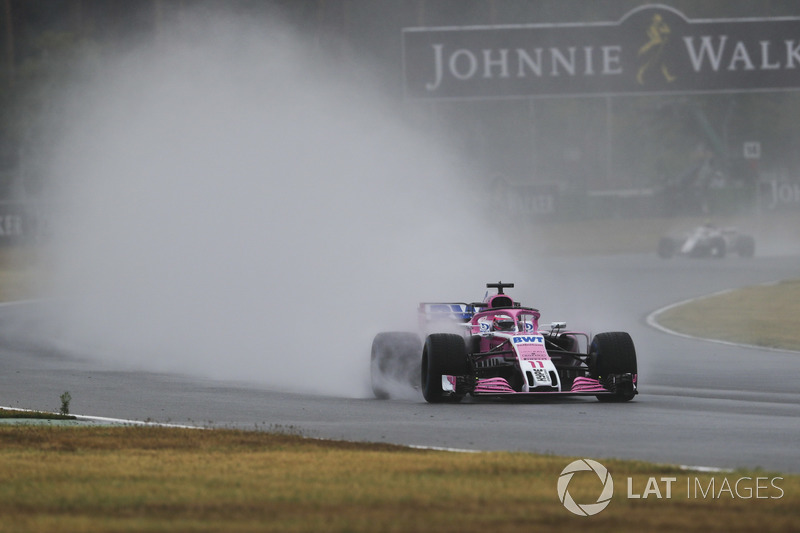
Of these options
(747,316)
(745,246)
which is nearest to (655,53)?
(745,246)

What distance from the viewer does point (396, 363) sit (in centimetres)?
1678

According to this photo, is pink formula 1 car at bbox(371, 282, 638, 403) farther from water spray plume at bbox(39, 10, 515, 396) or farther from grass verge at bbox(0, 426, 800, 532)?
grass verge at bbox(0, 426, 800, 532)

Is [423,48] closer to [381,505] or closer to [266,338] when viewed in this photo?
[266,338]

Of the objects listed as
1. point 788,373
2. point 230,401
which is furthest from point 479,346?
point 788,373

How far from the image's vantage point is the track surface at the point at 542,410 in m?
11.9

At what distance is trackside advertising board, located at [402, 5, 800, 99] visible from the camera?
5325 centimetres

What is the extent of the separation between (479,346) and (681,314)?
52.0 ft

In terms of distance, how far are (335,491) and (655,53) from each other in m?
46.5

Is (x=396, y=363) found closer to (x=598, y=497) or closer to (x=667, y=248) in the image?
(x=598, y=497)

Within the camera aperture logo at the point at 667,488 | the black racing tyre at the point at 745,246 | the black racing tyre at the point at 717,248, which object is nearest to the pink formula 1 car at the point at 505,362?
the camera aperture logo at the point at 667,488

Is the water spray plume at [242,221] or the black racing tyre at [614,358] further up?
the water spray plume at [242,221]

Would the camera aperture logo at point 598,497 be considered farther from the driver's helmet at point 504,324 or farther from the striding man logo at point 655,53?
the striding man logo at point 655,53

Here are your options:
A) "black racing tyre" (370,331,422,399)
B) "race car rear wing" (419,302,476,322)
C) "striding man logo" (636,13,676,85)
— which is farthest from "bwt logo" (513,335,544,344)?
"striding man logo" (636,13,676,85)

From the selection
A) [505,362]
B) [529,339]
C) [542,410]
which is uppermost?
[529,339]
